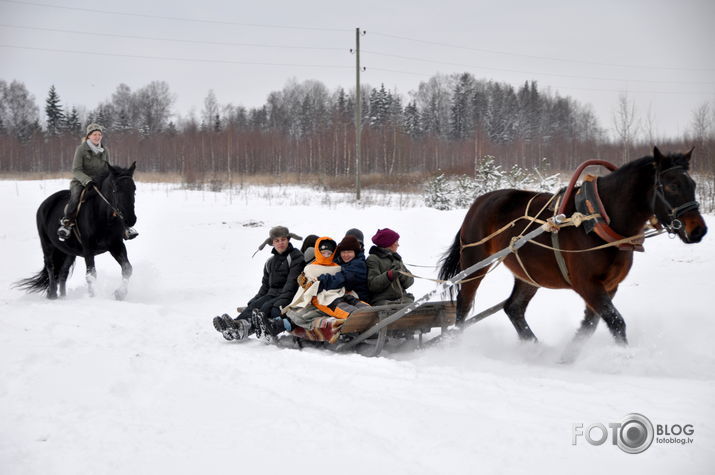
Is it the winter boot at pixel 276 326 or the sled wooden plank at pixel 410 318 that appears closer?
the sled wooden plank at pixel 410 318

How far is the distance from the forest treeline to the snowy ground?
538 inches

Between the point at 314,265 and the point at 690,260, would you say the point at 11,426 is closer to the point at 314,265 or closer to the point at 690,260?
the point at 314,265

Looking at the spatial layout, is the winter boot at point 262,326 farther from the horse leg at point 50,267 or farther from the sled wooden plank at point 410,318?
the horse leg at point 50,267

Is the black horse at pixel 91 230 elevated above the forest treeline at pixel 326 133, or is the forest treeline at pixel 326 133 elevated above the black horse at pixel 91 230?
the forest treeline at pixel 326 133

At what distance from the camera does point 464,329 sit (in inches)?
252

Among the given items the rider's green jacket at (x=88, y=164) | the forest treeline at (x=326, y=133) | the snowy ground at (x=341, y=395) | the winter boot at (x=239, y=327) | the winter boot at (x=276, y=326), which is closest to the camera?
the snowy ground at (x=341, y=395)

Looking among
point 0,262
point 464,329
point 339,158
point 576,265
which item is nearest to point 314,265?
point 464,329

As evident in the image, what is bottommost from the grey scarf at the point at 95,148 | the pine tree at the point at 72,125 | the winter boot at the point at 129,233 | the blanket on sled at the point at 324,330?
the blanket on sled at the point at 324,330

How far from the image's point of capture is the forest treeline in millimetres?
37938

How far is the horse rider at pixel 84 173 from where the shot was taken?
371 inches

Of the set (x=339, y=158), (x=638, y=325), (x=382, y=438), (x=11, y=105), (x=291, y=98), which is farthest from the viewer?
(x=291, y=98)

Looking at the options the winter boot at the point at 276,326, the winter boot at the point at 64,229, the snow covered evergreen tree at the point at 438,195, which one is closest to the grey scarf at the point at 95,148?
the winter boot at the point at 64,229

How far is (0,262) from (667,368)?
47.2 ft

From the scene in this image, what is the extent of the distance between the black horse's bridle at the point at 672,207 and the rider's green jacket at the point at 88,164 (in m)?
8.17
